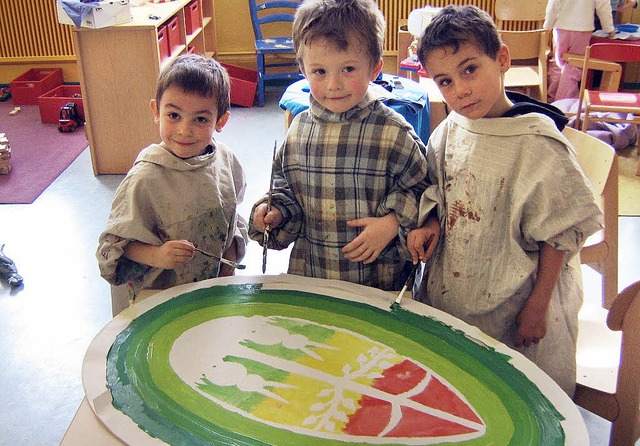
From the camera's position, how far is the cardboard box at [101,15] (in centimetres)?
376

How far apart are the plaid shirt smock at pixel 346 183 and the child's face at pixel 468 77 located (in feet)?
0.44

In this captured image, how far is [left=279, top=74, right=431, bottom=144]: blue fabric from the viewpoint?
3115 millimetres

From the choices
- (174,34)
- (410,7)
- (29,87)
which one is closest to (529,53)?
(410,7)

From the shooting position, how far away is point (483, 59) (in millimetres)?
1413

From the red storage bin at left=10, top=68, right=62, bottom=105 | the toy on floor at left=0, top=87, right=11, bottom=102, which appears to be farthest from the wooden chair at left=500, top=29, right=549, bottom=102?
the toy on floor at left=0, top=87, right=11, bottom=102

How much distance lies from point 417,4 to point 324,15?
502 centimetres

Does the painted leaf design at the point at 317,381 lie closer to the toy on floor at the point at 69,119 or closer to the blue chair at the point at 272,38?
the toy on floor at the point at 69,119

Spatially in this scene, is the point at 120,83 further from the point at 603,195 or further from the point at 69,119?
the point at 603,195

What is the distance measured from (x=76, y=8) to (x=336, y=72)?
9.26ft

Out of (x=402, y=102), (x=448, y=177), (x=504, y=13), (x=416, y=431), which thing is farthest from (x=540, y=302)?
(x=504, y=13)

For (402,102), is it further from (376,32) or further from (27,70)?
(27,70)

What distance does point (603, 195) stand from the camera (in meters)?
2.09

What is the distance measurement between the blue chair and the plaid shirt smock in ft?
13.7

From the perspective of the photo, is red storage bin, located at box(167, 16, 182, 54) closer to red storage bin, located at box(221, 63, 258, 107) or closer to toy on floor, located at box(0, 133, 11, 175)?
red storage bin, located at box(221, 63, 258, 107)
